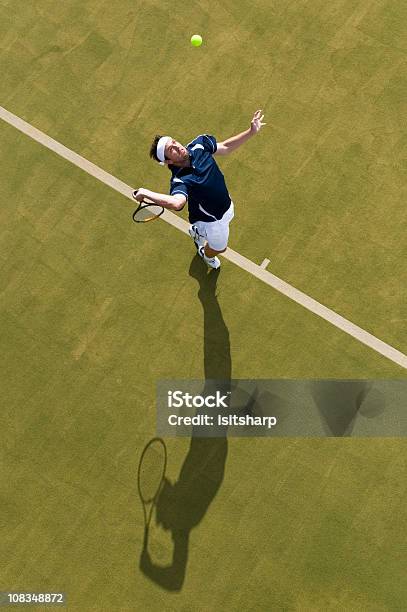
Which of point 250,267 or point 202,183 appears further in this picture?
point 250,267

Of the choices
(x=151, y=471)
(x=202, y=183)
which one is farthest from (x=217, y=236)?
(x=151, y=471)

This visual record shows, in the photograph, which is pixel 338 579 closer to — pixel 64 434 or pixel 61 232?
pixel 64 434

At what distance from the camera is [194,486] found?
10953 mm

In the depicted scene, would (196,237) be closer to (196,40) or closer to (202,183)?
(202,183)

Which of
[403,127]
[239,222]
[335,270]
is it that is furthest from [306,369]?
[403,127]

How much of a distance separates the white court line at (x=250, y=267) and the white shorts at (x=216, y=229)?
1285mm

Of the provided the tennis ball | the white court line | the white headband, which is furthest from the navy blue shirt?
the tennis ball

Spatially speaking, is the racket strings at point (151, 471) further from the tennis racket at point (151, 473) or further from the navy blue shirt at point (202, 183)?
the navy blue shirt at point (202, 183)

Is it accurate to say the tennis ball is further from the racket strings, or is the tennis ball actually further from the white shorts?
the racket strings

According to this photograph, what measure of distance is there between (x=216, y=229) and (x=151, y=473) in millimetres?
4381

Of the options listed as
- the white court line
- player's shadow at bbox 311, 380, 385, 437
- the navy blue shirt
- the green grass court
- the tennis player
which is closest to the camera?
the tennis player

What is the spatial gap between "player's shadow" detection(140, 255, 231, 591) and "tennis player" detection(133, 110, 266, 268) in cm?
205

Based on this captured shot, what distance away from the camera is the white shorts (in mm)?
10055

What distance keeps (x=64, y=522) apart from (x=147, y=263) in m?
4.76
